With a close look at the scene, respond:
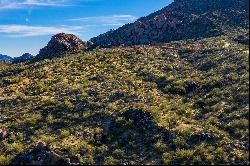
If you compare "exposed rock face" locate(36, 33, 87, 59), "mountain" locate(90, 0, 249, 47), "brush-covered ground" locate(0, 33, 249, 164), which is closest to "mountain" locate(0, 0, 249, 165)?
"brush-covered ground" locate(0, 33, 249, 164)

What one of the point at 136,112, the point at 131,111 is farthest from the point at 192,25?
the point at 136,112

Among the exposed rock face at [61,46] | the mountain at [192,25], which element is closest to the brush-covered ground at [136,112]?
the exposed rock face at [61,46]

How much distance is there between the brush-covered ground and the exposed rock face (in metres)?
34.6

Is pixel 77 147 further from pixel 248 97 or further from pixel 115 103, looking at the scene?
pixel 248 97

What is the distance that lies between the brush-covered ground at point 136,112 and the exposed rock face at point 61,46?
34.6 m

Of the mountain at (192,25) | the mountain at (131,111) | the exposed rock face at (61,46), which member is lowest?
the mountain at (131,111)

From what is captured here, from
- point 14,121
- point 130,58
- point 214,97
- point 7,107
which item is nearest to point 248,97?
point 214,97

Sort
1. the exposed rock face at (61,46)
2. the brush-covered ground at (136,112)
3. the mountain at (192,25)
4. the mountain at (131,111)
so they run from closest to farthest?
the mountain at (131,111)
the brush-covered ground at (136,112)
the exposed rock face at (61,46)
the mountain at (192,25)

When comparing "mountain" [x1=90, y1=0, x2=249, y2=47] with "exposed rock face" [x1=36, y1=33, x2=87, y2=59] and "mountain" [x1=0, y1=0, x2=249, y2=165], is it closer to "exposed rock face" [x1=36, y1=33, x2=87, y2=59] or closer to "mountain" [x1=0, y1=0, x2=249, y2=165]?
"exposed rock face" [x1=36, y1=33, x2=87, y2=59]

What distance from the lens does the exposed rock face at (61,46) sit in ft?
303

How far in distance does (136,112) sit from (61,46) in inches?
2471

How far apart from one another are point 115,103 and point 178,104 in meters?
5.71

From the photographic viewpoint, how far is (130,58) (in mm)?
63031

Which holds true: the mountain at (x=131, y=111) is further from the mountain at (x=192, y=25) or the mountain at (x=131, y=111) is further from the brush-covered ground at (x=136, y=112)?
the mountain at (x=192, y=25)
